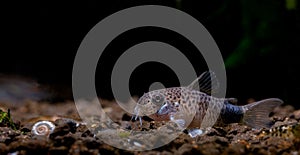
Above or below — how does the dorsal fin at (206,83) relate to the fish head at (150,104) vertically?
above

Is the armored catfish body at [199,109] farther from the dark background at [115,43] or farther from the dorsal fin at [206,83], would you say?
the dark background at [115,43]

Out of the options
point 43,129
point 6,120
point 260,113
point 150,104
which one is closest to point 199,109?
point 150,104

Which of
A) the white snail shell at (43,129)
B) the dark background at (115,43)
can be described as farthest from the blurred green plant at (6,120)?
the dark background at (115,43)

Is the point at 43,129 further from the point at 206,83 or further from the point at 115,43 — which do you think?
the point at 115,43

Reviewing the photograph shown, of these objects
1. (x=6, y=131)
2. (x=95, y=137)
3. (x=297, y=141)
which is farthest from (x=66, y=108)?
(x=297, y=141)

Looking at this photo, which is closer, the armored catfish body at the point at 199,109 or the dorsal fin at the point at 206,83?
the armored catfish body at the point at 199,109

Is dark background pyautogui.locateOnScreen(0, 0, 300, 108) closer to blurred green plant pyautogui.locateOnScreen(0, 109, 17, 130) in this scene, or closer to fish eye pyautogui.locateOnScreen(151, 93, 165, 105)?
blurred green plant pyautogui.locateOnScreen(0, 109, 17, 130)

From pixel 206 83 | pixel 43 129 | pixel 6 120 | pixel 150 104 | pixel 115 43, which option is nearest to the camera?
pixel 43 129

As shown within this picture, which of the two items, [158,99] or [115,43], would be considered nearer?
[158,99]
